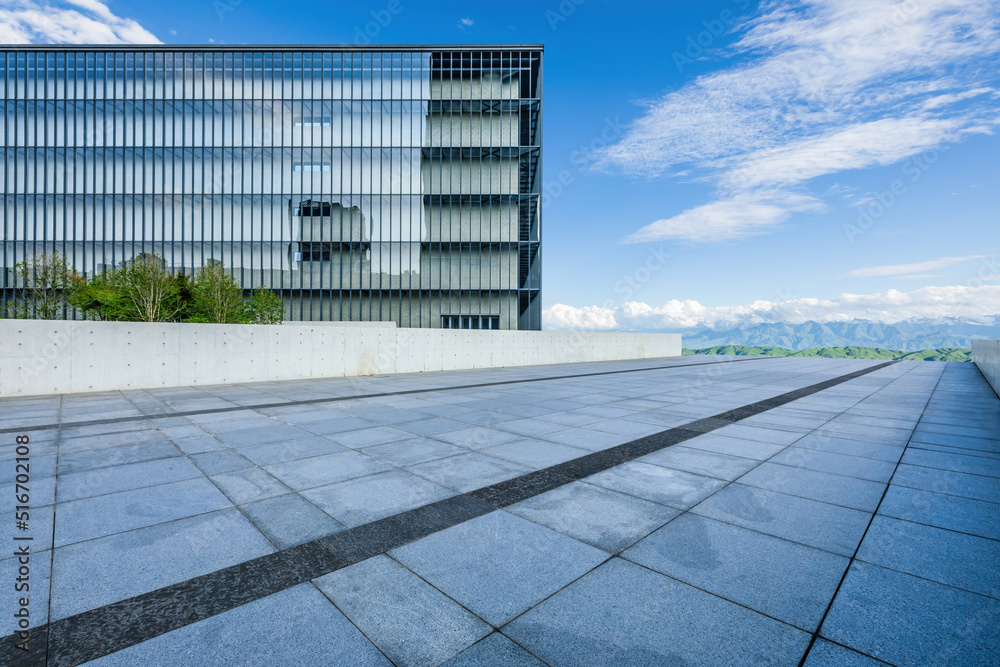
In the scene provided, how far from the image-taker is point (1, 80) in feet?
137

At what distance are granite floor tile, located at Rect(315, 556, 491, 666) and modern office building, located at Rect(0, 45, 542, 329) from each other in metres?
39.1

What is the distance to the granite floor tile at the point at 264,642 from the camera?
246 centimetres

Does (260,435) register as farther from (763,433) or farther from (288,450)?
(763,433)

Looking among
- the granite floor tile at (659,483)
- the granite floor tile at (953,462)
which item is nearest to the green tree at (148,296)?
the granite floor tile at (659,483)

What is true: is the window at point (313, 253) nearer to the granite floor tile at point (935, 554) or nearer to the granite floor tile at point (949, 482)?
the granite floor tile at point (949, 482)

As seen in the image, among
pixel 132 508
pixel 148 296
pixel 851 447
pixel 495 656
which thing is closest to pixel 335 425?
pixel 132 508

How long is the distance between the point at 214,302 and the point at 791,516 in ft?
82.5

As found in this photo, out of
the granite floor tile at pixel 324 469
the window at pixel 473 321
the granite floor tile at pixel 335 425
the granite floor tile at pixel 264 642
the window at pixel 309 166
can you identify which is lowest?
the granite floor tile at pixel 335 425

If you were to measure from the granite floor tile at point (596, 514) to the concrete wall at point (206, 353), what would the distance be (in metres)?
14.5

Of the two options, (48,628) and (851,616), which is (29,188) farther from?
(851,616)

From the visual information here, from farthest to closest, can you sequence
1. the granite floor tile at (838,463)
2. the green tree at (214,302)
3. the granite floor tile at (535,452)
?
1. the green tree at (214,302)
2. the granite floor tile at (535,452)
3. the granite floor tile at (838,463)

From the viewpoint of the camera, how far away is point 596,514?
14.5 feet

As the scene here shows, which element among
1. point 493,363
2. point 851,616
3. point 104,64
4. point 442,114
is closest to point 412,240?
point 442,114

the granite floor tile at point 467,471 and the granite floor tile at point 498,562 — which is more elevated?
the granite floor tile at point 498,562
